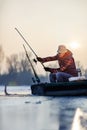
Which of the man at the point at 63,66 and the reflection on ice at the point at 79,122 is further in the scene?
the man at the point at 63,66

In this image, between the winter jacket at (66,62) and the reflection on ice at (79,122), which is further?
the winter jacket at (66,62)

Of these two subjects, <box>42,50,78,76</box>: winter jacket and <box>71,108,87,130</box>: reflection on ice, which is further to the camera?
<box>42,50,78,76</box>: winter jacket

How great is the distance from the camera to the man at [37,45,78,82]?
18.6 feet

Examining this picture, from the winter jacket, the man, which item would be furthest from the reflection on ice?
the winter jacket

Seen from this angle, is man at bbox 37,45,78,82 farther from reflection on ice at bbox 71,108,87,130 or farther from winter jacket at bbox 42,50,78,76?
reflection on ice at bbox 71,108,87,130

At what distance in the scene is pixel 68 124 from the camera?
2.44 meters

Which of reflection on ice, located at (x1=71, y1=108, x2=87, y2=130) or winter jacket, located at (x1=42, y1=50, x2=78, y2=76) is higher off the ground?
winter jacket, located at (x1=42, y1=50, x2=78, y2=76)

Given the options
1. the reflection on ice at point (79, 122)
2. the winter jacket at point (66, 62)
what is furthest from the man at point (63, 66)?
the reflection on ice at point (79, 122)

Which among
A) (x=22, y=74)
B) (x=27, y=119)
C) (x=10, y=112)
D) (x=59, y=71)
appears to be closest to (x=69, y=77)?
(x=59, y=71)

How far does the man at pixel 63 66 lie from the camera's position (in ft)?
18.6

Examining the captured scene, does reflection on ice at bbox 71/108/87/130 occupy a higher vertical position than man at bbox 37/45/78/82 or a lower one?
lower

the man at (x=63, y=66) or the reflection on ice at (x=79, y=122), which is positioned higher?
the man at (x=63, y=66)

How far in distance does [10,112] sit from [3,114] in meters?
0.13

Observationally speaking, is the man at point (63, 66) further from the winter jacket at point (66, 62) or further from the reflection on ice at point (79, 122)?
the reflection on ice at point (79, 122)
